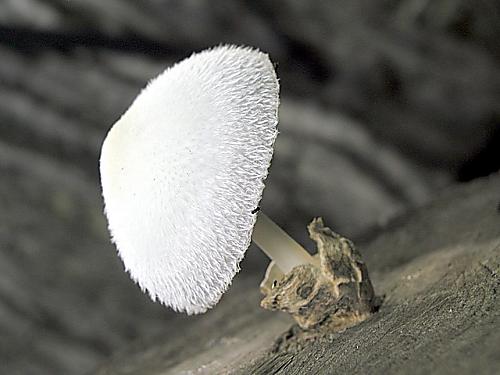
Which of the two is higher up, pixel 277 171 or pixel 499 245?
pixel 499 245

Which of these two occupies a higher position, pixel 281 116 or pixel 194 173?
pixel 194 173

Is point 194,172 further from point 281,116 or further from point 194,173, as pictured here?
point 281,116

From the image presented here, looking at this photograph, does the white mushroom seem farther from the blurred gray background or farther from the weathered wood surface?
the blurred gray background

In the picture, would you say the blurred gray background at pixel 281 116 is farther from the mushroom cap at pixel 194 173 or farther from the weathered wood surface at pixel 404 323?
the mushroom cap at pixel 194 173

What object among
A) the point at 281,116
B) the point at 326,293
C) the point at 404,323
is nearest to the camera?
the point at 404,323

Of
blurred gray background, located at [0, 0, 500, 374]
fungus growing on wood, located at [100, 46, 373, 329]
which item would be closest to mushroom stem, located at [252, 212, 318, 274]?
fungus growing on wood, located at [100, 46, 373, 329]

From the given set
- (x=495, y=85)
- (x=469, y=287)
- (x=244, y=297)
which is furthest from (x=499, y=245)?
(x=495, y=85)

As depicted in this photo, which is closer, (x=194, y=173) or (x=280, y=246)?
(x=194, y=173)

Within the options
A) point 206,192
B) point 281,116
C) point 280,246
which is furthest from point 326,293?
point 281,116

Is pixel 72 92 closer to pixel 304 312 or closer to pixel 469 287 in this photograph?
pixel 304 312

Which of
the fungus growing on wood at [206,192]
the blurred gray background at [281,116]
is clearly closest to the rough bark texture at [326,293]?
the fungus growing on wood at [206,192]
